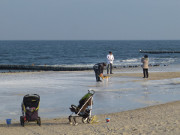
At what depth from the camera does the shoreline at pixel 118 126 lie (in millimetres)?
10211

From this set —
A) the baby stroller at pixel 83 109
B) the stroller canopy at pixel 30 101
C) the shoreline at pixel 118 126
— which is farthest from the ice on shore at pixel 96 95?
the stroller canopy at pixel 30 101

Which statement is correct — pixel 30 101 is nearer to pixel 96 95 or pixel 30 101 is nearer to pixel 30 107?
pixel 30 107

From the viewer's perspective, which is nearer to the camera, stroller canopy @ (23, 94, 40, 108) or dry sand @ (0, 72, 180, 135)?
dry sand @ (0, 72, 180, 135)

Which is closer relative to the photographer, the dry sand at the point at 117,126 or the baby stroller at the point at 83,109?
the dry sand at the point at 117,126

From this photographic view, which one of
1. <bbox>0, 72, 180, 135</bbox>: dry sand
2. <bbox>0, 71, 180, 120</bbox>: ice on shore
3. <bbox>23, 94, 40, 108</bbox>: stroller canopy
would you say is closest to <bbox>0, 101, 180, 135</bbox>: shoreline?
<bbox>0, 72, 180, 135</bbox>: dry sand

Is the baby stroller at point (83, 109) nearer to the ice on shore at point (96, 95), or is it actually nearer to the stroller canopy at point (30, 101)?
the stroller canopy at point (30, 101)

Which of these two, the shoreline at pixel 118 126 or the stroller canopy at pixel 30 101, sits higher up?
the stroller canopy at pixel 30 101

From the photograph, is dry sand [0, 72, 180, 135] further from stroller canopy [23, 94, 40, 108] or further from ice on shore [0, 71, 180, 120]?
ice on shore [0, 71, 180, 120]

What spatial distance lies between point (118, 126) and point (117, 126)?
3 centimetres

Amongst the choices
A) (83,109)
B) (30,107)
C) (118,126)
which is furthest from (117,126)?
(30,107)

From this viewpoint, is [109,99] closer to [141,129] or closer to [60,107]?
[60,107]

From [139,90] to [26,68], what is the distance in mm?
27842

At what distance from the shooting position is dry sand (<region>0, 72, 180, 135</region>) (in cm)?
1016

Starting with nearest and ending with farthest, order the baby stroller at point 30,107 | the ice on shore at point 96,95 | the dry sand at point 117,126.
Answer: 1. the dry sand at point 117,126
2. the baby stroller at point 30,107
3. the ice on shore at point 96,95
